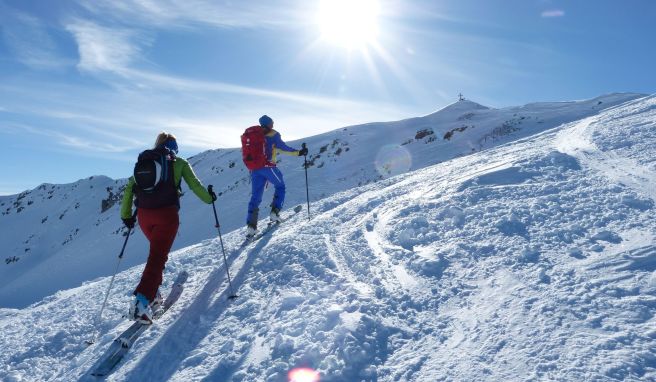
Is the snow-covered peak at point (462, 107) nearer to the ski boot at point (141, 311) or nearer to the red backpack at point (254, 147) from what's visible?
the red backpack at point (254, 147)

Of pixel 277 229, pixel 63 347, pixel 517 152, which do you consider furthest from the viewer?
pixel 517 152

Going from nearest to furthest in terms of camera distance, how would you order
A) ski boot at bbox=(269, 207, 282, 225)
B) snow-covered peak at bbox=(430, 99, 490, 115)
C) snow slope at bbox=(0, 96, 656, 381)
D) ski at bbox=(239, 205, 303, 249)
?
snow slope at bbox=(0, 96, 656, 381), ski at bbox=(239, 205, 303, 249), ski boot at bbox=(269, 207, 282, 225), snow-covered peak at bbox=(430, 99, 490, 115)

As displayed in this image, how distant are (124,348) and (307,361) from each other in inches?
91.9

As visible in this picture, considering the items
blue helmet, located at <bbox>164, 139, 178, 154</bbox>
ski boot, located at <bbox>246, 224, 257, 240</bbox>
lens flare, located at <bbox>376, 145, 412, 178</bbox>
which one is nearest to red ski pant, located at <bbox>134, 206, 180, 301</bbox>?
blue helmet, located at <bbox>164, 139, 178, 154</bbox>

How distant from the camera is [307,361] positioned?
12.6 ft

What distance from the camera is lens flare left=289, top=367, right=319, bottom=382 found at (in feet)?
11.9

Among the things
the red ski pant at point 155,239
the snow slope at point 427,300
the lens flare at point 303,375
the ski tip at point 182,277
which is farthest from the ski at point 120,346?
the lens flare at point 303,375

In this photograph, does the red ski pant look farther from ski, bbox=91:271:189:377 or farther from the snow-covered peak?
the snow-covered peak

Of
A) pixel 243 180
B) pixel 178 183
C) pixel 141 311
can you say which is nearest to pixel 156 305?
pixel 141 311

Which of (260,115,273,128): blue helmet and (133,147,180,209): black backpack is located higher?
(260,115,273,128): blue helmet

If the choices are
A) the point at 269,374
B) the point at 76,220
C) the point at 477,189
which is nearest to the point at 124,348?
the point at 269,374

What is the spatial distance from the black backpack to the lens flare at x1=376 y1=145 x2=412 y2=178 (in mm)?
12089

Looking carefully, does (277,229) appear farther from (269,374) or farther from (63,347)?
(269,374)

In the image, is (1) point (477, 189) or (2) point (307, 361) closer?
(2) point (307, 361)
